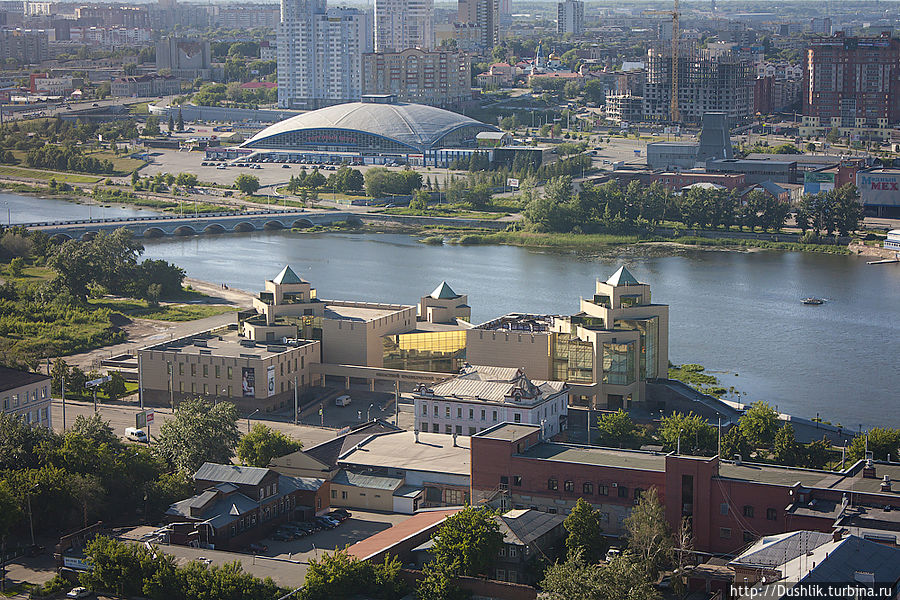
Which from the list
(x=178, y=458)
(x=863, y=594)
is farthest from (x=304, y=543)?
(x=863, y=594)

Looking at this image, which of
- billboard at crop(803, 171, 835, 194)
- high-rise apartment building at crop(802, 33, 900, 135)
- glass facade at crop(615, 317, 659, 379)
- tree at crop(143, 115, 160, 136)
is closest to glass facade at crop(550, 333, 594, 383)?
glass facade at crop(615, 317, 659, 379)

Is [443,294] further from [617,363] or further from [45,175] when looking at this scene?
[45,175]

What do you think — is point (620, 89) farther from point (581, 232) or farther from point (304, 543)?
point (304, 543)

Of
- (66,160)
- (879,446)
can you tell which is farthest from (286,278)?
(66,160)

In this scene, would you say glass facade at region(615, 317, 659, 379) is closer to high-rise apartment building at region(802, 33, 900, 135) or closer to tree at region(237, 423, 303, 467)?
tree at region(237, 423, 303, 467)

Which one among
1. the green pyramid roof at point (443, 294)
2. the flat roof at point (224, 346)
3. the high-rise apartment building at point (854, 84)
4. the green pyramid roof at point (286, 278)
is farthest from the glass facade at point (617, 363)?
the high-rise apartment building at point (854, 84)

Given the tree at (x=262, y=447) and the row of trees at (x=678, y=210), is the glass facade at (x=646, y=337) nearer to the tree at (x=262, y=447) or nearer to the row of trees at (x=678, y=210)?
the tree at (x=262, y=447)
